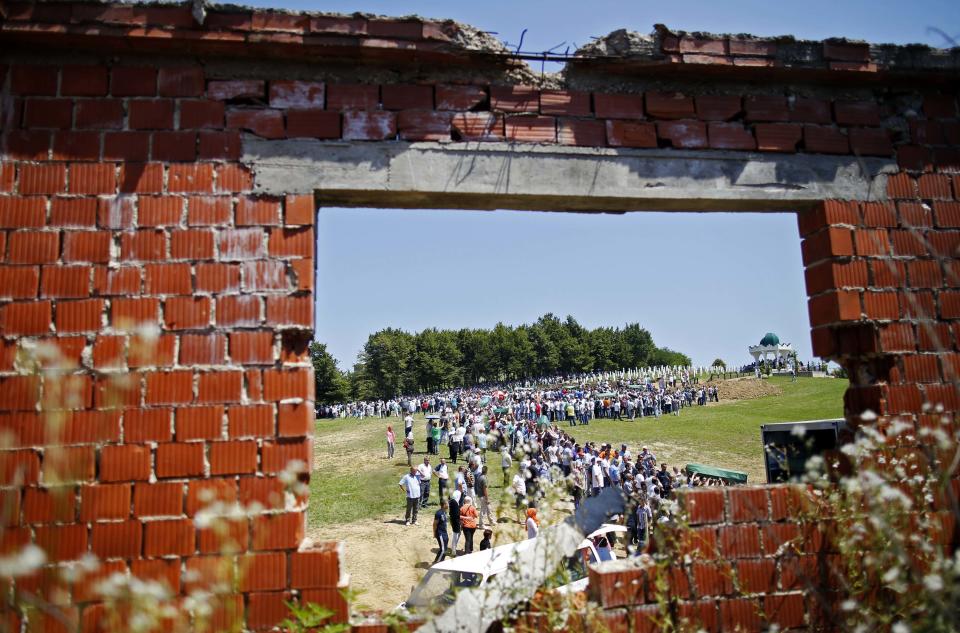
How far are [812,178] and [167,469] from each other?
4.61 metres

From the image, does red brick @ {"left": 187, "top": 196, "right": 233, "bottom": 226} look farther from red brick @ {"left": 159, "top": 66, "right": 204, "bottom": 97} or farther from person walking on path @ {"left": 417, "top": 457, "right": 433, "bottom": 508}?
person walking on path @ {"left": 417, "top": 457, "right": 433, "bottom": 508}

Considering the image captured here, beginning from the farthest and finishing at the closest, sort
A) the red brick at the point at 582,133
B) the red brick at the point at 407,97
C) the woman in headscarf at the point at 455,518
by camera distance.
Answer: the woman in headscarf at the point at 455,518
the red brick at the point at 582,133
the red brick at the point at 407,97

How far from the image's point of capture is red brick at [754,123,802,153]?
4.29 metres

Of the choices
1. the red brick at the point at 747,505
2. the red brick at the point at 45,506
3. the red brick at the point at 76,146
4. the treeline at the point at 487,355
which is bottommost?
the red brick at the point at 747,505

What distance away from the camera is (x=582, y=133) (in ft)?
13.5

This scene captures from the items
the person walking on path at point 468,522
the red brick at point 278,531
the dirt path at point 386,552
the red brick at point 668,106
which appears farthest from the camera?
the person walking on path at point 468,522

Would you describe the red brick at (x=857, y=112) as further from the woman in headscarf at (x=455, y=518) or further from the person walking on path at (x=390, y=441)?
the person walking on path at (x=390, y=441)

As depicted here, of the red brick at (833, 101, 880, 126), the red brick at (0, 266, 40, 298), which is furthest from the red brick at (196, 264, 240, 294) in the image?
the red brick at (833, 101, 880, 126)

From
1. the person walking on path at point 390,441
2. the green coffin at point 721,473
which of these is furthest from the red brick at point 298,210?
the person walking on path at point 390,441

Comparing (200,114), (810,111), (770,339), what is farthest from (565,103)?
(770,339)

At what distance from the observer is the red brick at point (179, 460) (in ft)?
10.9

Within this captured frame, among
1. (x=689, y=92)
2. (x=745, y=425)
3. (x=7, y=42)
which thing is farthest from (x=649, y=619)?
(x=745, y=425)

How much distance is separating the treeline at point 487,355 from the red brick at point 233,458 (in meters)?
66.7

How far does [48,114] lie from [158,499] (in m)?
2.40
